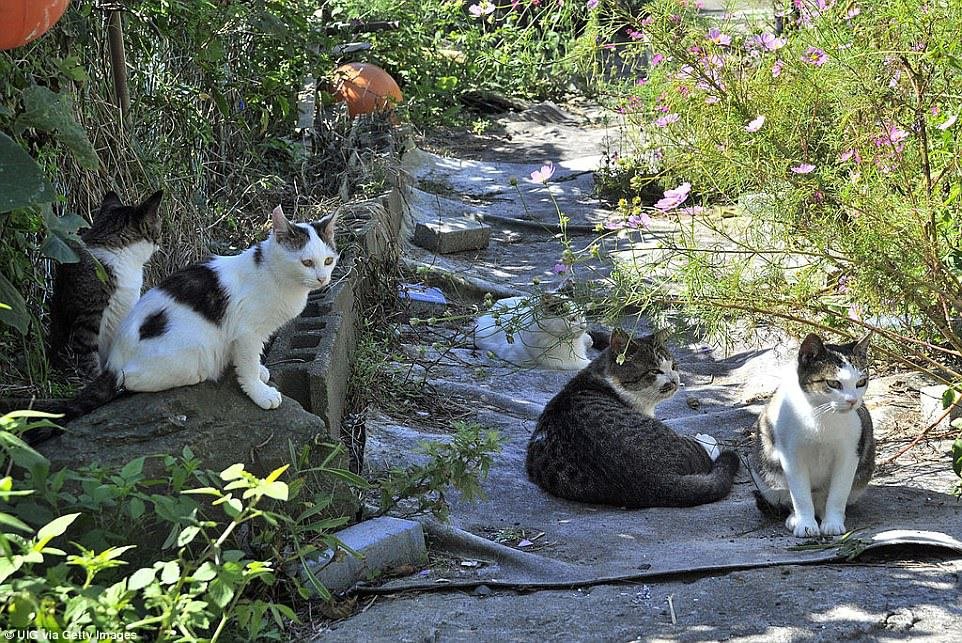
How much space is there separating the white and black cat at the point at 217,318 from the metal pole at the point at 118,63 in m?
1.64

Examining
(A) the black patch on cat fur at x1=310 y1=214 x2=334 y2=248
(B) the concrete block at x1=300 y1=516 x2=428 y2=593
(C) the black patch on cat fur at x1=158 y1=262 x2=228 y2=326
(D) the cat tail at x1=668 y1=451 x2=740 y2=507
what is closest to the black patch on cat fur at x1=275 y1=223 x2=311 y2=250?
(A) the black patch on cat fur at x1=310 y1=214 x2=334 y2=248

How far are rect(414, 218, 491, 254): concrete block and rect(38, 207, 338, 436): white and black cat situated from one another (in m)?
3.89

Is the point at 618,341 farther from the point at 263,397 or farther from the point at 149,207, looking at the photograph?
the point at 149,207

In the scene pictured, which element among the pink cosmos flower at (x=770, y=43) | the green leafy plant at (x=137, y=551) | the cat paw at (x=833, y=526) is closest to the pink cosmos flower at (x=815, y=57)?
the pink cosmos flower at (x=770, y=43)

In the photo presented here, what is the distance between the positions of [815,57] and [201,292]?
3.01 m

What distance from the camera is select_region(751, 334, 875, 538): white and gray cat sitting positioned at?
3.76 m

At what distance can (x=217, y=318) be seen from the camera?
3.43 metres

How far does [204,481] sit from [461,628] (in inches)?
36.4

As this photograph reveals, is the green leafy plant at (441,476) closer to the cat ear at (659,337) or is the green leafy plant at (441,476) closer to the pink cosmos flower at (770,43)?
the cat ear at (659,337)

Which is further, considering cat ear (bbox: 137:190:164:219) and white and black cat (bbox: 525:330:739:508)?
white and black cat (bbox: 525:330:739:508)

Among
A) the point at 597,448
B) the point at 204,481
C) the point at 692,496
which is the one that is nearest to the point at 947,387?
the point at 692,496

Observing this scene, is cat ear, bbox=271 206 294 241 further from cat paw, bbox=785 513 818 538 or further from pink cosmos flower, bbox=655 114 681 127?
pink cosmos flower, bbox=655 114 681 127

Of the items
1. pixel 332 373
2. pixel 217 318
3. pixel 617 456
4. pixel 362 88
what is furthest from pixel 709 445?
pixel 362 88

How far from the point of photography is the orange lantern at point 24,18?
2764 mm
